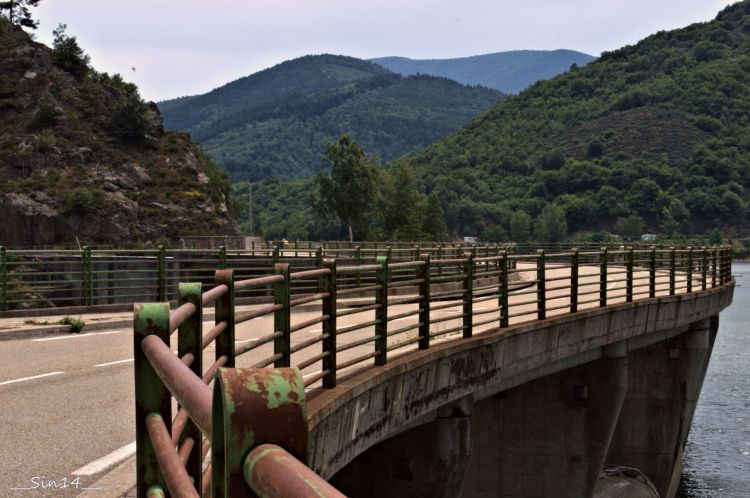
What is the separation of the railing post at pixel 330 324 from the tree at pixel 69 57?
377ft

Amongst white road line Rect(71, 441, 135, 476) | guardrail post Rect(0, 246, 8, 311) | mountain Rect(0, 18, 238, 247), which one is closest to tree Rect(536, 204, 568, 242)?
mountain Rect(0, 18, 238, 247)

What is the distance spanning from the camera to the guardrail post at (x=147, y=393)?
2996 mm

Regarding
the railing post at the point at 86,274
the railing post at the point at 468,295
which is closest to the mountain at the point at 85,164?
the railing post at the point at 86,274

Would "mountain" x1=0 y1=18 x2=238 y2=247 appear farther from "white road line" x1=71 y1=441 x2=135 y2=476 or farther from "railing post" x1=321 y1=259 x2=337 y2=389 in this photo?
"white road line" x1=71 y1=441 x2=135 y2=476

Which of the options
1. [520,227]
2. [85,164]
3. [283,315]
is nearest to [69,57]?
[85,164]

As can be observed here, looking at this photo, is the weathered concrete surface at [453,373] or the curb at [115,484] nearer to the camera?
the curb at [115,484]

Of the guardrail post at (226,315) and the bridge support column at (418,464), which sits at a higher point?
the guardrail post at (226,315)

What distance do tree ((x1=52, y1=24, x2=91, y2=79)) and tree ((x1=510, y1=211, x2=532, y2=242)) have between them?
81328 millimetres

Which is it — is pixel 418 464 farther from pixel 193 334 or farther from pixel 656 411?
pixel 656 411

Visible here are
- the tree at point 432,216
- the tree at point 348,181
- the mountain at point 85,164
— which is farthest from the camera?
the tree at point 432,216

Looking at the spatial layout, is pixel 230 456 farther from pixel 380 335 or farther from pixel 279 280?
pixel 380 335

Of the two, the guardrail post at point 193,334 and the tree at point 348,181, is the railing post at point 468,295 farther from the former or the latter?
the tree at point 348,181

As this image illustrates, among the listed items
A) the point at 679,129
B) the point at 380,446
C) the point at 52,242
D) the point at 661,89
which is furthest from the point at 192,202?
the point at 661,89

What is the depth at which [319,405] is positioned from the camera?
7.98 m
